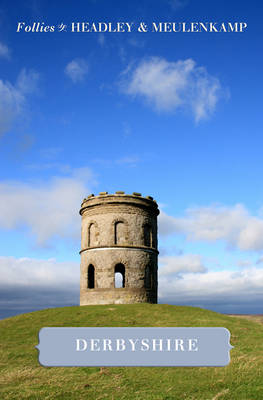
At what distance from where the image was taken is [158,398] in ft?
29.2

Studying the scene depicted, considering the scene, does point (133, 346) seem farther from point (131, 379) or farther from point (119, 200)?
point (119, 200)

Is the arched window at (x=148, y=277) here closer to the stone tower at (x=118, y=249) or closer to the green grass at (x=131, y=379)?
the stone tower at (x=118, y=249)

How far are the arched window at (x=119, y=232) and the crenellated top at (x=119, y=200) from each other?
172 centimetres

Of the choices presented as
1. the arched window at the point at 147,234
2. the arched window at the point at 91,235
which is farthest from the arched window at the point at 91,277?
the arched window at the point at 147,234

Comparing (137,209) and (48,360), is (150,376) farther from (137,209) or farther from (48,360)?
(137,209)

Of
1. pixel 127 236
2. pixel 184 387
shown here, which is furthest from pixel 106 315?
pixel 184 387

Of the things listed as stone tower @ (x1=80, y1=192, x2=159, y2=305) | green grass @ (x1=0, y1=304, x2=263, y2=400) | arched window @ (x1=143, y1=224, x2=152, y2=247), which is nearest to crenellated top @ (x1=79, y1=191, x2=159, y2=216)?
stone tower @ (x1=80, y1=192, x2=159, y2=305)

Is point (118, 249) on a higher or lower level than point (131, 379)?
higher

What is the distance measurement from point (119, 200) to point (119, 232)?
261cm

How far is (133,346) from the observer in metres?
9.30

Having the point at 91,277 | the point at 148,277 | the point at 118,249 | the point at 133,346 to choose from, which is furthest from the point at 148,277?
the point at 133,346

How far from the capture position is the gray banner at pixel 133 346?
909 centimetres

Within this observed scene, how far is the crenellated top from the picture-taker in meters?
28.8

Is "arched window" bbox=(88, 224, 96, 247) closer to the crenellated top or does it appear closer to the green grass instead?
the crenellated top
